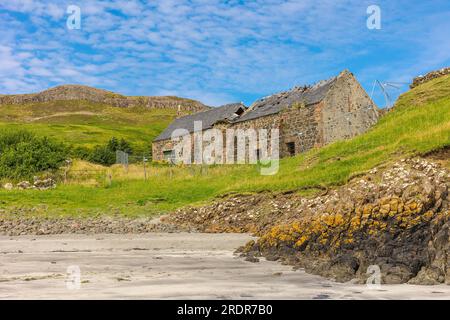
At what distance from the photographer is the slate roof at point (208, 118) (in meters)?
55.3

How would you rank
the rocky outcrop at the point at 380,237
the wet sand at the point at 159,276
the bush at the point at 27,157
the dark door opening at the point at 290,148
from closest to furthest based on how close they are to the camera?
the wet sand at the point at 159,276 < the rocky outcrop at the point at 380,237 < the bush at the point at 27,157 < the dark door opening at the point at 290,148

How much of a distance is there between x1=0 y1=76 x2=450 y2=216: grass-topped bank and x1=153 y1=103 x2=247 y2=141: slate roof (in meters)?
Answer: 18.7

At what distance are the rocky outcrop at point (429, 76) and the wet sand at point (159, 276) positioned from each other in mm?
22551

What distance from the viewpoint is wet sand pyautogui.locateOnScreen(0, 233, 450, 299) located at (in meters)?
7.25

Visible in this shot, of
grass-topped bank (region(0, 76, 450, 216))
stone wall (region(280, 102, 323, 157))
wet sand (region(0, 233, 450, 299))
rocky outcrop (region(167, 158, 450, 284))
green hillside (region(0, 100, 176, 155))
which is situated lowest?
wet sand (region(0, 233, 450, 299))

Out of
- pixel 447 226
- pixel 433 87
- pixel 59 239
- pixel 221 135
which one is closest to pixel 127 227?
pixel 59 239

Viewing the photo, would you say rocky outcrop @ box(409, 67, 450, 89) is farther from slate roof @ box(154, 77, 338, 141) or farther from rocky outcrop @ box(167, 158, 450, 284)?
rocky outcrop @ box(167, 158, 450, 284)

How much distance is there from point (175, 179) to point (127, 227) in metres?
12.9

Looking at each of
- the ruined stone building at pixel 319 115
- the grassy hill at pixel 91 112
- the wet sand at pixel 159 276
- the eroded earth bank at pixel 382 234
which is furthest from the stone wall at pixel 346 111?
the grassy hill at pixel 91 112

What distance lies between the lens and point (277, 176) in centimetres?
2638

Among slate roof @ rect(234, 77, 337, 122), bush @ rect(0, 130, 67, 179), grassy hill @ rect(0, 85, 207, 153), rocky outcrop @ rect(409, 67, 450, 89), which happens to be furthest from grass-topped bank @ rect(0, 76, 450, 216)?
grassy hill @ rect(0, 85, 207, 153)

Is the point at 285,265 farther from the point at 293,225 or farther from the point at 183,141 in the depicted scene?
the point at 183,141

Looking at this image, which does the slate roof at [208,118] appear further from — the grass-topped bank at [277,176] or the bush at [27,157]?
the bush at [27,157]

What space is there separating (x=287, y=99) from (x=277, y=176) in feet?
75.8
